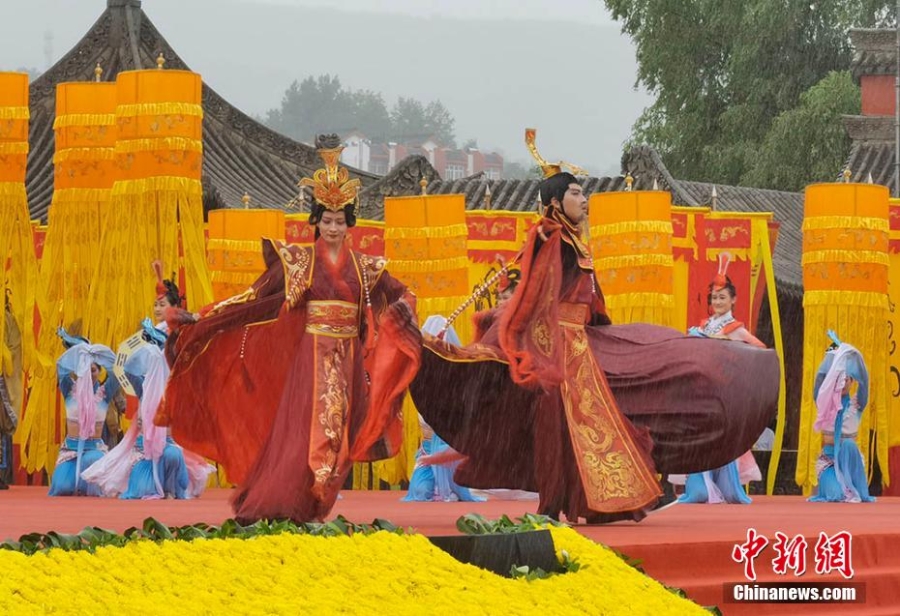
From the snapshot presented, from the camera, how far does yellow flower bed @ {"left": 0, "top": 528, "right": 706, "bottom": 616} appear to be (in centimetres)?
527

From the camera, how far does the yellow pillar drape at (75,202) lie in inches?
517

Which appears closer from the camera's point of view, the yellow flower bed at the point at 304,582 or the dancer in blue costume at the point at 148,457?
the yellow flower bed at the point at 304,582

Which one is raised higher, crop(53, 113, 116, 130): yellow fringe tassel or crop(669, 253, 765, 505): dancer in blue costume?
crop(53, 113, 116, 130): yellow fringe tassel

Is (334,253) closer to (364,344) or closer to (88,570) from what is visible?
(364,344)

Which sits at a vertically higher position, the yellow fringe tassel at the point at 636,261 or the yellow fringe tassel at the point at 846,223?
the yellow fringe tassel at the point at 846,223

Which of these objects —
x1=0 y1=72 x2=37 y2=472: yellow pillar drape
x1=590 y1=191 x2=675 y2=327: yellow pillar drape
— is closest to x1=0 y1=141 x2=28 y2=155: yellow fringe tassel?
x1=0 y1=72 x2=37 y2=472: yellow pillar drape

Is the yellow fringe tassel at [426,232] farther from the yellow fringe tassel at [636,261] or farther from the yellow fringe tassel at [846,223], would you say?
the yellow fringe tassel at [846,223]

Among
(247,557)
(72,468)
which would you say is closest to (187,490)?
(72,468)

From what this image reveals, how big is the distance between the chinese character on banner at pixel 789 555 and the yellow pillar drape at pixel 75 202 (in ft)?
20.7

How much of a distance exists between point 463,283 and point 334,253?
5671 mm

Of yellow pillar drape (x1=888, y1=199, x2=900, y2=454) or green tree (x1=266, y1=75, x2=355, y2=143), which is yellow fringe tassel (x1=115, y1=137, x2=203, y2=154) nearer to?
yellow pillar drape (x1=888, y1=199, x2=900, y2=454)

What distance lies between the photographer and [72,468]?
43.5 ft

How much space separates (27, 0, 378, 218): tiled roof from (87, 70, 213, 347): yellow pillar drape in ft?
19.6

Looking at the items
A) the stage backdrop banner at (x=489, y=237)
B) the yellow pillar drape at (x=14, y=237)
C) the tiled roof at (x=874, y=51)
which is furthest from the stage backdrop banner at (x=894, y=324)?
the tiled roof at (x=874, y=51)
